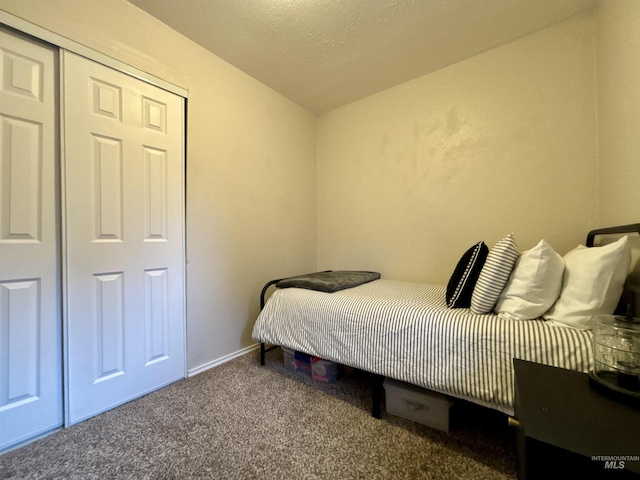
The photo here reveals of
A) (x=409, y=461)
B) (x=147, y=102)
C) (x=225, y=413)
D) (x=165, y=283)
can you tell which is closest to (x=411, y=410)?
(x=409, y=461)

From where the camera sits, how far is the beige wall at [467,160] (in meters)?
1.75

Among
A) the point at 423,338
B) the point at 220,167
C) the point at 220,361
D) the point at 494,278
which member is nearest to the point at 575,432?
the point at 423,338

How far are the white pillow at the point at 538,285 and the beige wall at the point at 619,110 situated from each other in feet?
1.63

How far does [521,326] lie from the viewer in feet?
3.64

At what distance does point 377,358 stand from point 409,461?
0.44 metres

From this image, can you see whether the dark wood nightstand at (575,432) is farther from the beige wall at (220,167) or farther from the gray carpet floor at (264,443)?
the beige wall at (220,167)

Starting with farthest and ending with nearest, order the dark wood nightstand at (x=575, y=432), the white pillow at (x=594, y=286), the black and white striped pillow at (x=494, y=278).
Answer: the black and white striped pillow at (x=494, y=278) < the white pillow at (x=594, y=286) < the dark wood nightstand at (x=575, y=432)

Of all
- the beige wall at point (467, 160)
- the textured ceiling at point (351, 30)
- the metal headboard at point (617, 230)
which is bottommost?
the metal headboard at point (617, 230)

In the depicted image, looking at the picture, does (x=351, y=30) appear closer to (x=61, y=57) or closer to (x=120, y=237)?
(x=61, y=57)

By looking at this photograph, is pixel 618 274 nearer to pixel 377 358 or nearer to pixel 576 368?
pixel 576 368

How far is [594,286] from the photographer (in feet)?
3.45

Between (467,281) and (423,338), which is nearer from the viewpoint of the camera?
(423,338)

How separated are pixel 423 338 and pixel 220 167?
1.91 m

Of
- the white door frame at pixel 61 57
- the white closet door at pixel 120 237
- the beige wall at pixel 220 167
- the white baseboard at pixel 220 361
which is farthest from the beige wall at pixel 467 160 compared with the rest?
the white door frame at pixel 61 57
